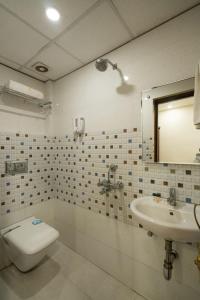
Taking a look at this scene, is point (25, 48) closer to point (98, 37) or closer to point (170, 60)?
point (98, 37)

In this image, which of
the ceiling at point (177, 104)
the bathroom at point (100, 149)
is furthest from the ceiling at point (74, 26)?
the ceiling at point (177, 104)

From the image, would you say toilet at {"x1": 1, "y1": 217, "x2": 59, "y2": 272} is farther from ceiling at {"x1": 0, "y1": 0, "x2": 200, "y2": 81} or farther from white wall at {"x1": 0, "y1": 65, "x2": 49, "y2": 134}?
ceiling at {"x1": 0, "y1": 0, "x2": 200, "y2": 81}

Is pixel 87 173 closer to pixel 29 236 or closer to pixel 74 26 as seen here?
pixel 29 236

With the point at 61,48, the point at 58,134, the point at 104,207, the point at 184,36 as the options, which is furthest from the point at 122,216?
the point at 61,48

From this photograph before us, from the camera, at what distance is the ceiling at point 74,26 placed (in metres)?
0.98

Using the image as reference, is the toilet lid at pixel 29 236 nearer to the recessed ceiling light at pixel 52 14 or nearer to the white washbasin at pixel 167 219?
the white washbasin at pixel 167 219

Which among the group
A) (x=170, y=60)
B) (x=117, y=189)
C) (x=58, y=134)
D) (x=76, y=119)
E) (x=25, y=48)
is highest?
(x=25, y=48)

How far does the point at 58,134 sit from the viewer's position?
6.33 ft

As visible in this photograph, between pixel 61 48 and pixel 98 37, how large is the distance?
1.16ft

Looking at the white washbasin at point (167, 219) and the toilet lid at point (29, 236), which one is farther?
the toilet lid at point (29, 236)

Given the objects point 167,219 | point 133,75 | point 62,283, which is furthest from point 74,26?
point 62,283

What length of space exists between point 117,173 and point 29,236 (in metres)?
1.00

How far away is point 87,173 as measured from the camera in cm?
161

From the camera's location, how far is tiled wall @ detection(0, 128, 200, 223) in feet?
3.72
